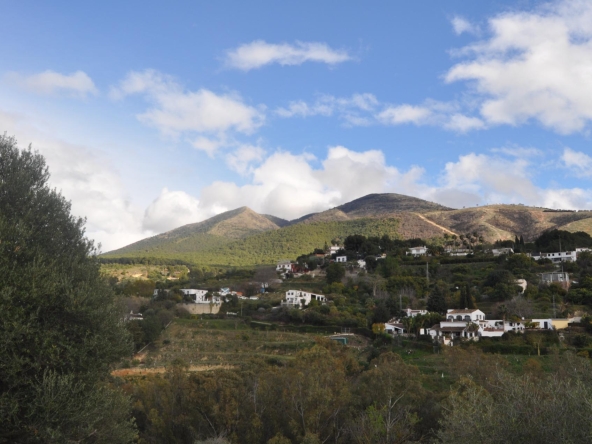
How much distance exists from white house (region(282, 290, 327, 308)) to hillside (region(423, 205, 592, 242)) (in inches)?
2649

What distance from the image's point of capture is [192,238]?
163 meters

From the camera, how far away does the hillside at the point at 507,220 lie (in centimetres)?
11361

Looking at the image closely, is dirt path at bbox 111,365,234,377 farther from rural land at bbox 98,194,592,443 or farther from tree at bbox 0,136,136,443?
tree at bbox 0,136,136,443

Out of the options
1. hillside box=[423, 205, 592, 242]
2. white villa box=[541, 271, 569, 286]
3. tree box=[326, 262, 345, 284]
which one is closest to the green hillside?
hillside box=[423, 205, 592, 242]

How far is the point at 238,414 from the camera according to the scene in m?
21.2

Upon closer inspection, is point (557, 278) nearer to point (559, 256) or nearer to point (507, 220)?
point (559, 256)

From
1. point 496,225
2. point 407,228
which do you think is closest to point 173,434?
point 407,228

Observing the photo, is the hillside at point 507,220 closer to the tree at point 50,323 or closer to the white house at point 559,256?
the white house at point 559,256

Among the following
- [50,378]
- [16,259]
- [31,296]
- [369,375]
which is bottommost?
[369,375]

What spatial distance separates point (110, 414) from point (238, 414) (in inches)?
409

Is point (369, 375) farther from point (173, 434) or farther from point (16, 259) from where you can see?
point (16, 259)

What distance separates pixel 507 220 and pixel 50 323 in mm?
132653

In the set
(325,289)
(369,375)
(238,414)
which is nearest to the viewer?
(238,414)

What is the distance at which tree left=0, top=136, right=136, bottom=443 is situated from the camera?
9781 mm
